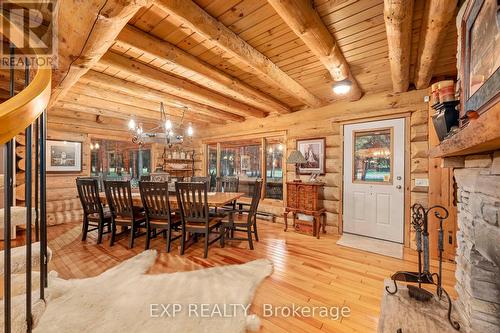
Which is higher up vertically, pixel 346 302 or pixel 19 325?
pixel 19 325

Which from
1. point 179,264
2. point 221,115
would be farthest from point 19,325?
point 221,115

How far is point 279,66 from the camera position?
266cm

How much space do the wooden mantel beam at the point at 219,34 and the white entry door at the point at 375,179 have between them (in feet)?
5.77

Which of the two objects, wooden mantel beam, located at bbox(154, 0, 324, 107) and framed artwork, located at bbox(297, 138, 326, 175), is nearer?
wooden mantel beam, located at bbox(154, 0, 324, 107)

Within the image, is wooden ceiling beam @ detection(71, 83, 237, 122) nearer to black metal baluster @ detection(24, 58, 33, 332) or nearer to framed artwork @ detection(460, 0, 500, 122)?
black metal baluster @ detection(24, 58, 33, 332)

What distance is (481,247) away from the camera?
Result: 1.32m

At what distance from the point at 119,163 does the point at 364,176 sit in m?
6.38

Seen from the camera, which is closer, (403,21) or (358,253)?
(403,21)

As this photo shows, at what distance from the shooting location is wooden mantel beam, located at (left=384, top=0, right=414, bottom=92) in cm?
145

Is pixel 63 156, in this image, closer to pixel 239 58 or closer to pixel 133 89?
pixel 133 89

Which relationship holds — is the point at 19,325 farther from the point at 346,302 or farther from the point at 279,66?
the point at 279,66

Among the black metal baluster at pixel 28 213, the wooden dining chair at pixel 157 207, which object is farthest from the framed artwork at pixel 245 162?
the black metal baluster at pixel 28 213

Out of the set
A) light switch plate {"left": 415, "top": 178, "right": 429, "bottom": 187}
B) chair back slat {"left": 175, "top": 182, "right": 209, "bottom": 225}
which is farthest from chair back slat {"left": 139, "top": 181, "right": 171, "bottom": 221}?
light switch plate {"left": 415, "top": 178, "right": 429, "bottom": 187}

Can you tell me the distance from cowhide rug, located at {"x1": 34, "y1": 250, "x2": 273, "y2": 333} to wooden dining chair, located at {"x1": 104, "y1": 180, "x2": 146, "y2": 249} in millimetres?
785
